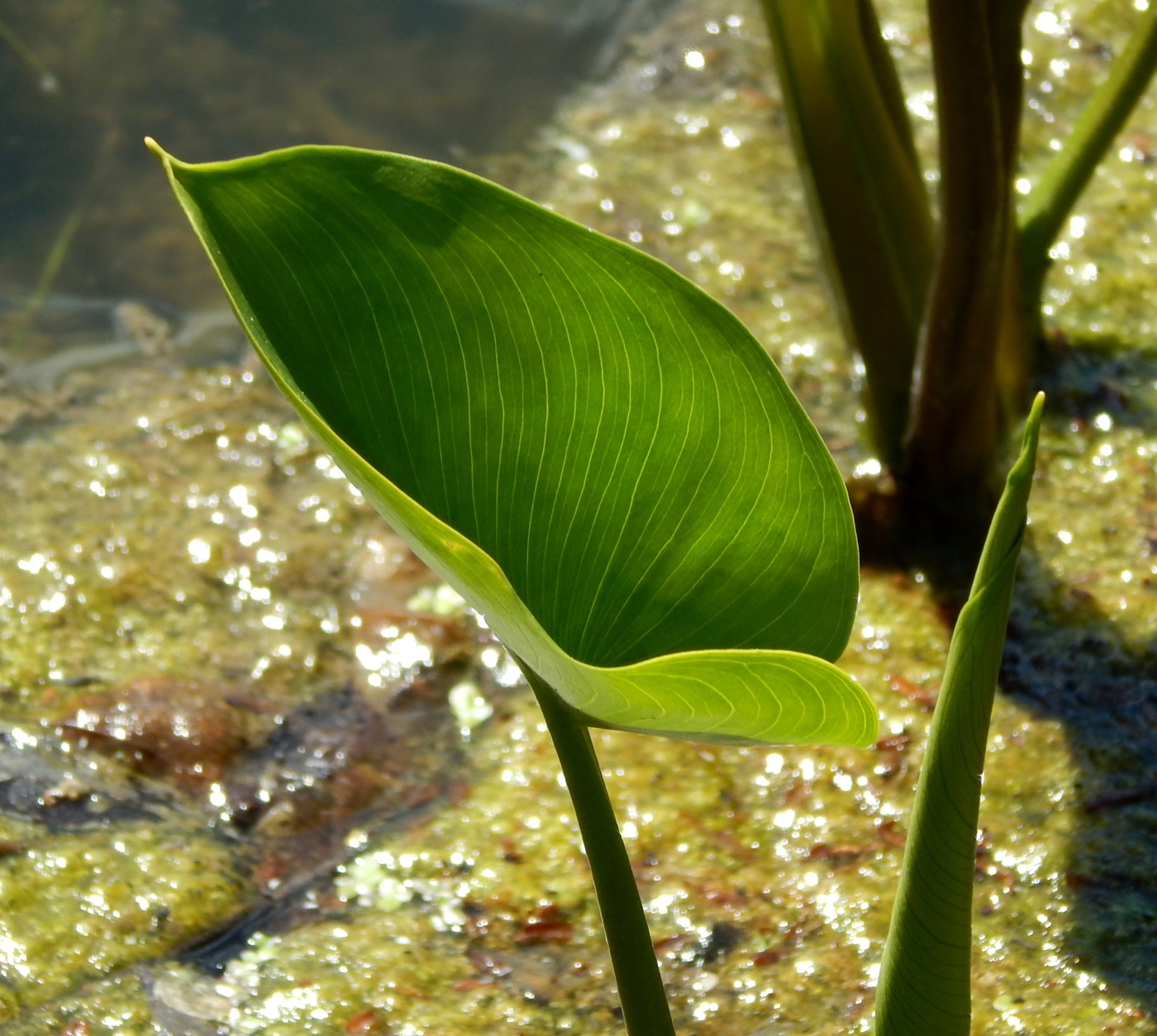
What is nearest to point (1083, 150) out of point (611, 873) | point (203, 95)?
point (611, 873)

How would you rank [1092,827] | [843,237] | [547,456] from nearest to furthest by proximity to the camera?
[547,456] < [1092,827] < [843,237]

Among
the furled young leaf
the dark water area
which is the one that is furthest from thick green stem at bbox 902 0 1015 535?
the dark water area

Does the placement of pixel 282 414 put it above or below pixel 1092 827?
above

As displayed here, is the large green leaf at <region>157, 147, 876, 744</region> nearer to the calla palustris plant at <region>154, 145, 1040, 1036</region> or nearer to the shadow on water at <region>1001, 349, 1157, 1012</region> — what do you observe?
the calla palustris plant at <region>154, 145, 1040, 1036</region>

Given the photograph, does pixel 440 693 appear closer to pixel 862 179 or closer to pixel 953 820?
pixel 862 179

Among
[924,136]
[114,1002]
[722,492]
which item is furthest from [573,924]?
[924,136]

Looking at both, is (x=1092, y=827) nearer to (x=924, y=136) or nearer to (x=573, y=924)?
(x=573, y=924)
